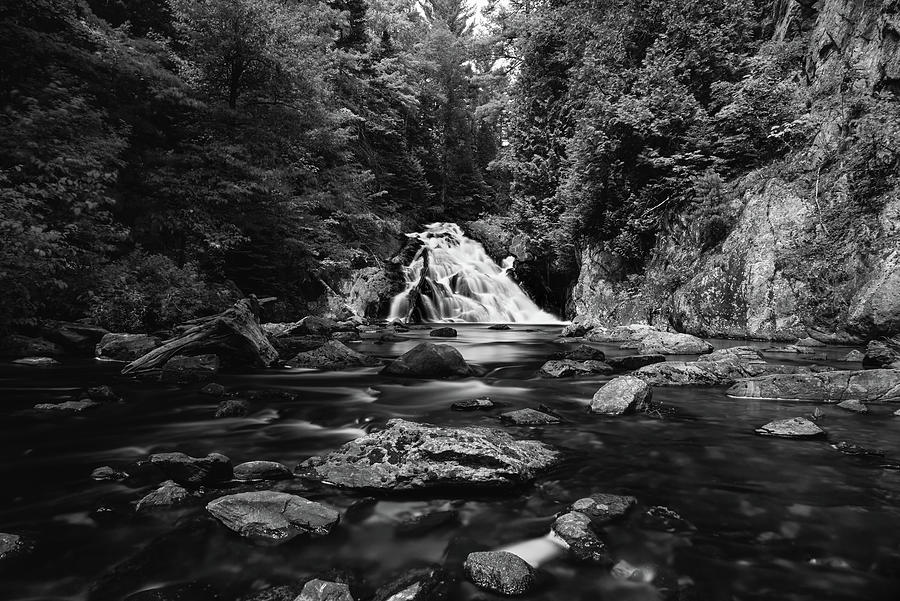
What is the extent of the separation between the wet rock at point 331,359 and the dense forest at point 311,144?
4.93 m

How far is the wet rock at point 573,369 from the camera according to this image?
754 cm

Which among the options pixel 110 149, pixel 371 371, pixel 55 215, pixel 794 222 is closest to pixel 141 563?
pixel 371 371

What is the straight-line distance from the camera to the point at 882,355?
6848 mm

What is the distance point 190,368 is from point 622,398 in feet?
21.8

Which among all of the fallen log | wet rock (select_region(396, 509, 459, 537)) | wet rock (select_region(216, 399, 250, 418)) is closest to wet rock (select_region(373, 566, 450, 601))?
wet rock (select_region(396, 509, 459, 537))

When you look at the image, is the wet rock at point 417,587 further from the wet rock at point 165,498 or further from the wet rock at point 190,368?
the wet rock at point 190,368

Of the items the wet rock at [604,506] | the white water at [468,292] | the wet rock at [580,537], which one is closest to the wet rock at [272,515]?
the wet rock at [580,537]

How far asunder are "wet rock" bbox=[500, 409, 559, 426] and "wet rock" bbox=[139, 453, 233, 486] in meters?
2.73

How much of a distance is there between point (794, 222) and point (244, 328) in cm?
1234

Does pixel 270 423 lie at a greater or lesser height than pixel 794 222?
lesser

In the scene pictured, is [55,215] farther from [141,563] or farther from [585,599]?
[585,599]

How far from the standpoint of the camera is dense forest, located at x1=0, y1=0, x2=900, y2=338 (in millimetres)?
10047

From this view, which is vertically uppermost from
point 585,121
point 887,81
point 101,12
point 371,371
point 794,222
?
point 101,12

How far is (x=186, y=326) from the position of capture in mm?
11234
